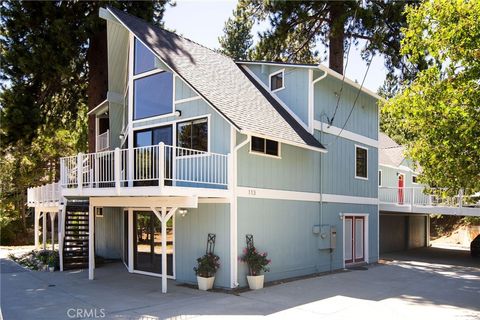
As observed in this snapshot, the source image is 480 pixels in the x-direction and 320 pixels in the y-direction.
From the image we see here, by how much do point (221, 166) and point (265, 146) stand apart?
1.77 m

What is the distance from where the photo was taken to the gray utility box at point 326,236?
14547 millimetres

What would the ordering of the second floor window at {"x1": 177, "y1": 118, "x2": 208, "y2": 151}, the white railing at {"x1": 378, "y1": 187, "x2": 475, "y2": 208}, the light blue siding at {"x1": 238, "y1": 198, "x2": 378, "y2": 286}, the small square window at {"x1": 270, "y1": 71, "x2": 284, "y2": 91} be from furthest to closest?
the white railing at {"x1": 378, "y1": 187, "x2": 475, "y2": 208} → the small square window at {"x1": 270, "y1": 71, "x2": 284, "y2": 91} → the second floor window at {"x1": 177, "y1": 118, "x2": 208, "y2": 151} → the light blue siding at {"x1": 238, "y1": 198, "x2": 378, "y2": 286}

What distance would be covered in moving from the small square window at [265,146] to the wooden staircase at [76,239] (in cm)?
779

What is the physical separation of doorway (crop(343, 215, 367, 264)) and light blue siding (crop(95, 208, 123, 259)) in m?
9.25

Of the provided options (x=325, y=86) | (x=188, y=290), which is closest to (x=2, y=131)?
(x=188, y=290)

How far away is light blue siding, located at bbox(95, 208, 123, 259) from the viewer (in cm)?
1862

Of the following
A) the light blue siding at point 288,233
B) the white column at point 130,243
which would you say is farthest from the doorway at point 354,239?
the white column at point 130,243

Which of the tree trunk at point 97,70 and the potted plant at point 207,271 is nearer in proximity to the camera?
the potted plant at point 207,271

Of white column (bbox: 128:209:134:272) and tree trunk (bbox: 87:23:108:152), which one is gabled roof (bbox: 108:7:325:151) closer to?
white column (bbox: 128:209:134:272)

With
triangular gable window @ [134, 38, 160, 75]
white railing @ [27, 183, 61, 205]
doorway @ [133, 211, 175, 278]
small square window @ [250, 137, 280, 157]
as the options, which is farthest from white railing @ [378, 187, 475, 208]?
white railing @ [27, 183, 61, 205]

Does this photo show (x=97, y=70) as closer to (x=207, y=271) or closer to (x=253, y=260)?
(x=207, y=271)

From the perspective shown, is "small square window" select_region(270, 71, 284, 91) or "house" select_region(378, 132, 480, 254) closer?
"small square window" select_region(270, 71, 284, 91)

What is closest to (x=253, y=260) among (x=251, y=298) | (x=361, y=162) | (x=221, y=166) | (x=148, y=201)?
(x=251, y=298)

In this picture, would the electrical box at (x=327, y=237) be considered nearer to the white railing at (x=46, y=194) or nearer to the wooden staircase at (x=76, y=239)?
the wooden staircase at (x=76, y=239)
